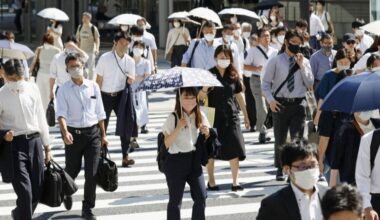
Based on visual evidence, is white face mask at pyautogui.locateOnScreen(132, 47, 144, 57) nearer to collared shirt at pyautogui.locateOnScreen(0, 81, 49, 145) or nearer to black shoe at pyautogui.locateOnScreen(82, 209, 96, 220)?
black shoe at pyautogui.locateOnScreen(82, 209, 96, 220)

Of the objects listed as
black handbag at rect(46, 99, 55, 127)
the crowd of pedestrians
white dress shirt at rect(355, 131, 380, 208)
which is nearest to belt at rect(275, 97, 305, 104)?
the crowd of pedestrians

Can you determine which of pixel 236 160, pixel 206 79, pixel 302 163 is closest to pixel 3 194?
pixel 236 160

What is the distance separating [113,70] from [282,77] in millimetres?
2671

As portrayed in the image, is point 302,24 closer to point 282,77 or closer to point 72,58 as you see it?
point 282,77

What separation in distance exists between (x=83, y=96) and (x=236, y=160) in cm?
225

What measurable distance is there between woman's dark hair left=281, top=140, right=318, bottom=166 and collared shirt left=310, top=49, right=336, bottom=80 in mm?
7571

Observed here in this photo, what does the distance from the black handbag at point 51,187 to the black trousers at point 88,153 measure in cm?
67

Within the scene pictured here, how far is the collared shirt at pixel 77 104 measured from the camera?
10328mm

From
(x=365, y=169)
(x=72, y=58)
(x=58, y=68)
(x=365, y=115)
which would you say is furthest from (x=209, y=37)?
(x=365, y=169)

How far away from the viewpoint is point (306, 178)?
575 cm

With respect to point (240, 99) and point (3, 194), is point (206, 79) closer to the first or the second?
point (240, 99)

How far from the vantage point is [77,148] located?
10328 millimetres

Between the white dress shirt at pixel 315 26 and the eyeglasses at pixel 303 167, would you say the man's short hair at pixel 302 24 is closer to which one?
the white dress shirt at pixel 315 26

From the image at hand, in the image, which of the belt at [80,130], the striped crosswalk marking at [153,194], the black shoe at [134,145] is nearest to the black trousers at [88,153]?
the belt at [80,130]
